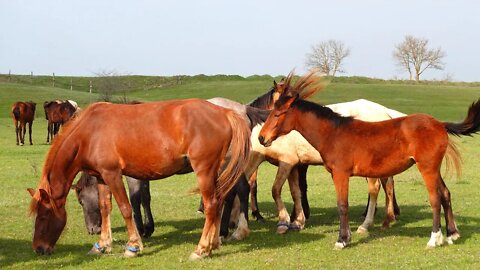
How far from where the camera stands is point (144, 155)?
7465mm

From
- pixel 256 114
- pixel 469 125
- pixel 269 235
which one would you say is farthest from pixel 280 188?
pixel 469 125

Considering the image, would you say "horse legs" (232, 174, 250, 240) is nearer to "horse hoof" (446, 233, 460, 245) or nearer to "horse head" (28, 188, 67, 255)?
"horse head" (28, 188, 67, 255)

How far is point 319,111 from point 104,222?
3402 mm

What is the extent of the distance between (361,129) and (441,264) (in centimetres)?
224

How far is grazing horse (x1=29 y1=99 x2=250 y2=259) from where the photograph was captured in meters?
7.36

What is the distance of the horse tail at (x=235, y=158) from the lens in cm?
748

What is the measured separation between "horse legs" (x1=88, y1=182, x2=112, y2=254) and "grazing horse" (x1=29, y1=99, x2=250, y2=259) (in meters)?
0.07

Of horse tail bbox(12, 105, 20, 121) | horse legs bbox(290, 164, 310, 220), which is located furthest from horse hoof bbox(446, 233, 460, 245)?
horse tail bbox(12, 105, 20, 121)

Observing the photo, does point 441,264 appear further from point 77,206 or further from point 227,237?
point 77,206

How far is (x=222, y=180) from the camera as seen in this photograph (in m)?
7.50

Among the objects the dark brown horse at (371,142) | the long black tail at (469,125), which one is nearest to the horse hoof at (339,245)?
the dark brown horse at (371,142)

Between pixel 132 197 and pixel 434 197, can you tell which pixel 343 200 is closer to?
pixel 434 197

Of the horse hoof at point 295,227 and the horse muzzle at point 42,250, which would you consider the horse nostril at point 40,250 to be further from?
the horse hoof at point 295,227

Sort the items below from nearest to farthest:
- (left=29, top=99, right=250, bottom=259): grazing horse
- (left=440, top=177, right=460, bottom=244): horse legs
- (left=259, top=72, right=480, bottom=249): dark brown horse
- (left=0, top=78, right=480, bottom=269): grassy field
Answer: (left=0, top=78, right=480, bottom=269): grassy field < (left=29, top=99, right=250, bottom=259): grazing horse < (left=259, top=72, right=480, bottom=249): dark brown horse < (left=440, top=177, right=460, bottom=244): horse legs
